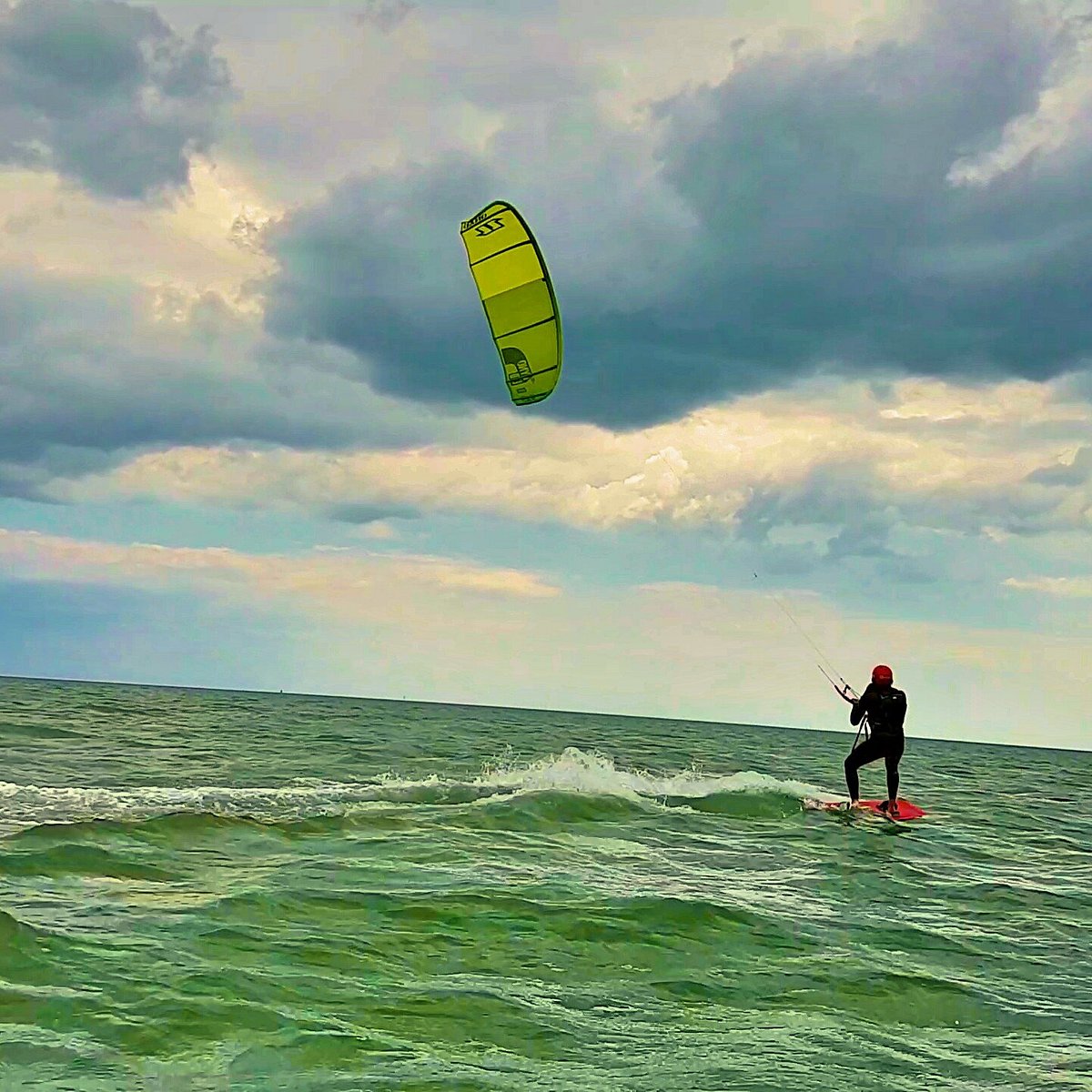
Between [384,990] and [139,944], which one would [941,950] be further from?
[139,944]

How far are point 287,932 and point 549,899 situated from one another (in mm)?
2440

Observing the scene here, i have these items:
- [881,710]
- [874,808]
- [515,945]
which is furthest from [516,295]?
[874,808]

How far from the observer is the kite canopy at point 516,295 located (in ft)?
41.3

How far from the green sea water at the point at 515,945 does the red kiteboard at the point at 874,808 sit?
26.8 inches

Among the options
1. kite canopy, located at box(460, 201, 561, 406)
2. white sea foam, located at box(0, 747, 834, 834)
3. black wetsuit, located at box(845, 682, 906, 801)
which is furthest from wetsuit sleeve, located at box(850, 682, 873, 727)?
kite canopy, located at box(460, 201, 561, 406)

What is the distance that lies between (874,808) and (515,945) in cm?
1175

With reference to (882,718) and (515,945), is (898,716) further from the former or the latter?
(515,945)

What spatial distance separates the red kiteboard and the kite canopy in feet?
30.7

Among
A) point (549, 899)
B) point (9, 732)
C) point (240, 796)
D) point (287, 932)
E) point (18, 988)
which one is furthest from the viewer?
point (9, 732)

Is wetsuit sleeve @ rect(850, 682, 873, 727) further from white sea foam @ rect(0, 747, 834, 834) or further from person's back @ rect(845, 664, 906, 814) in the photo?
white sea foam @ rect(0, 747, 834, 834)

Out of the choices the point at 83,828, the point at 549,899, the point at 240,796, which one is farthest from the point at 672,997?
the point at 240,796

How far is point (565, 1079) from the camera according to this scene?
5.83m

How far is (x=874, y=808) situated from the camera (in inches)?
737

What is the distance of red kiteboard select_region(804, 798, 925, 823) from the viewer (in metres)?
18.2
